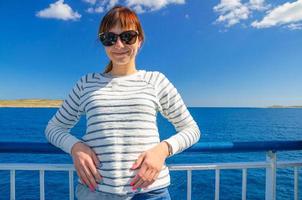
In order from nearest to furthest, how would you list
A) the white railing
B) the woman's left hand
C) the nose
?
the woman's left hand, the nose, the white railing

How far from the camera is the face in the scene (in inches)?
57.3

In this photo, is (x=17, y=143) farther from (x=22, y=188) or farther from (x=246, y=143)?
(x=22, y=188)

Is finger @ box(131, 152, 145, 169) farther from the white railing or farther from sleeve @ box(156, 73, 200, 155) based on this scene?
the white railing

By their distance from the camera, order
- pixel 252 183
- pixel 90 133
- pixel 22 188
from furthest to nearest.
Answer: pixel 252 183, pixel 22 188, pixel 90 133

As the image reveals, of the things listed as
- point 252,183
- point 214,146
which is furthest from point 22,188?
point 214,146

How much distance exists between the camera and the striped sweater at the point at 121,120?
1.31m

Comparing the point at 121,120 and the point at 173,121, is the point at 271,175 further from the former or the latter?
the point at 121,120

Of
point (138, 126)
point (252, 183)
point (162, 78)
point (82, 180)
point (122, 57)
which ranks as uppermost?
point (122, 57)

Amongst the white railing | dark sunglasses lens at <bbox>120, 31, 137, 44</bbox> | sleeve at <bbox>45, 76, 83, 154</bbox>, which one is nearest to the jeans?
sleeve at <bbox>45, 76, 83, 154</bbox>

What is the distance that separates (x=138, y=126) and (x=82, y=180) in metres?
0.39

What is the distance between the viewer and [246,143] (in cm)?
203

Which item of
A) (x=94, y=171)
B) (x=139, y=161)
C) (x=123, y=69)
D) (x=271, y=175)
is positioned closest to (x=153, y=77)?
(x=123, y=69)

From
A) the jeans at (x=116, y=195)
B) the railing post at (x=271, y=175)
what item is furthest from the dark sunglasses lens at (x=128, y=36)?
the railing post at (x=271, y=175)

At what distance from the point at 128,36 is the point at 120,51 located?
0.09 m
